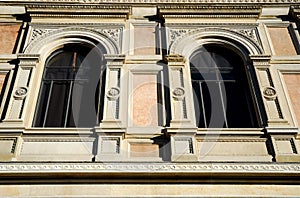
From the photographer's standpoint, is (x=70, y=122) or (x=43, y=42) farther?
(x=43, y=42)

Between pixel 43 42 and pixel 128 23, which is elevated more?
pixel 128 23

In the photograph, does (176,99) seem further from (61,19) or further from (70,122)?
(61,19)

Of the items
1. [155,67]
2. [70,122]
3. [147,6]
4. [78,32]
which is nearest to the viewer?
[70,122]

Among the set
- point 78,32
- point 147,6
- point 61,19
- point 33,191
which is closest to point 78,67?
point 78,32

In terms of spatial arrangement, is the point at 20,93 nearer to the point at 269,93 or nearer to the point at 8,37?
the point at 8,37

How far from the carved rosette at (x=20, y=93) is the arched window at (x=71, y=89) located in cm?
37

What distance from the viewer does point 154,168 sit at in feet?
22.5

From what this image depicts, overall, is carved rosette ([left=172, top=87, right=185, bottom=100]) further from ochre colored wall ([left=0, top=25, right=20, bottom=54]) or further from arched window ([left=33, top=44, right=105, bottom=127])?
ochre colored wall ([left=0, top=25, right=20, bottom=54])

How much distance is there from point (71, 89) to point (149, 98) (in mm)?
1779

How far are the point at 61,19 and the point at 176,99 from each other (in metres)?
3.90

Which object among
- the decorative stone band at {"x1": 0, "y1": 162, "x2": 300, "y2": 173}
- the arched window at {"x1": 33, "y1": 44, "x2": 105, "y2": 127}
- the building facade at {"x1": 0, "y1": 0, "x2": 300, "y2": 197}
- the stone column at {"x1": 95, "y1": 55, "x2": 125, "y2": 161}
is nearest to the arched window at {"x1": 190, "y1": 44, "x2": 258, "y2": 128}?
the building facade at {"x1": 0, "y1": 0, "x2": 300, "y2": 197}

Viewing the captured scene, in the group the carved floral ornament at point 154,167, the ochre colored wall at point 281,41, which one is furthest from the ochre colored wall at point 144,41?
the carved floral ornament at point 154,167

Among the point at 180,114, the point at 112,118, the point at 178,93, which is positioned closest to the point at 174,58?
the point at 178,93

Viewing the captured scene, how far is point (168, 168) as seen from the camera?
686 centimetres
